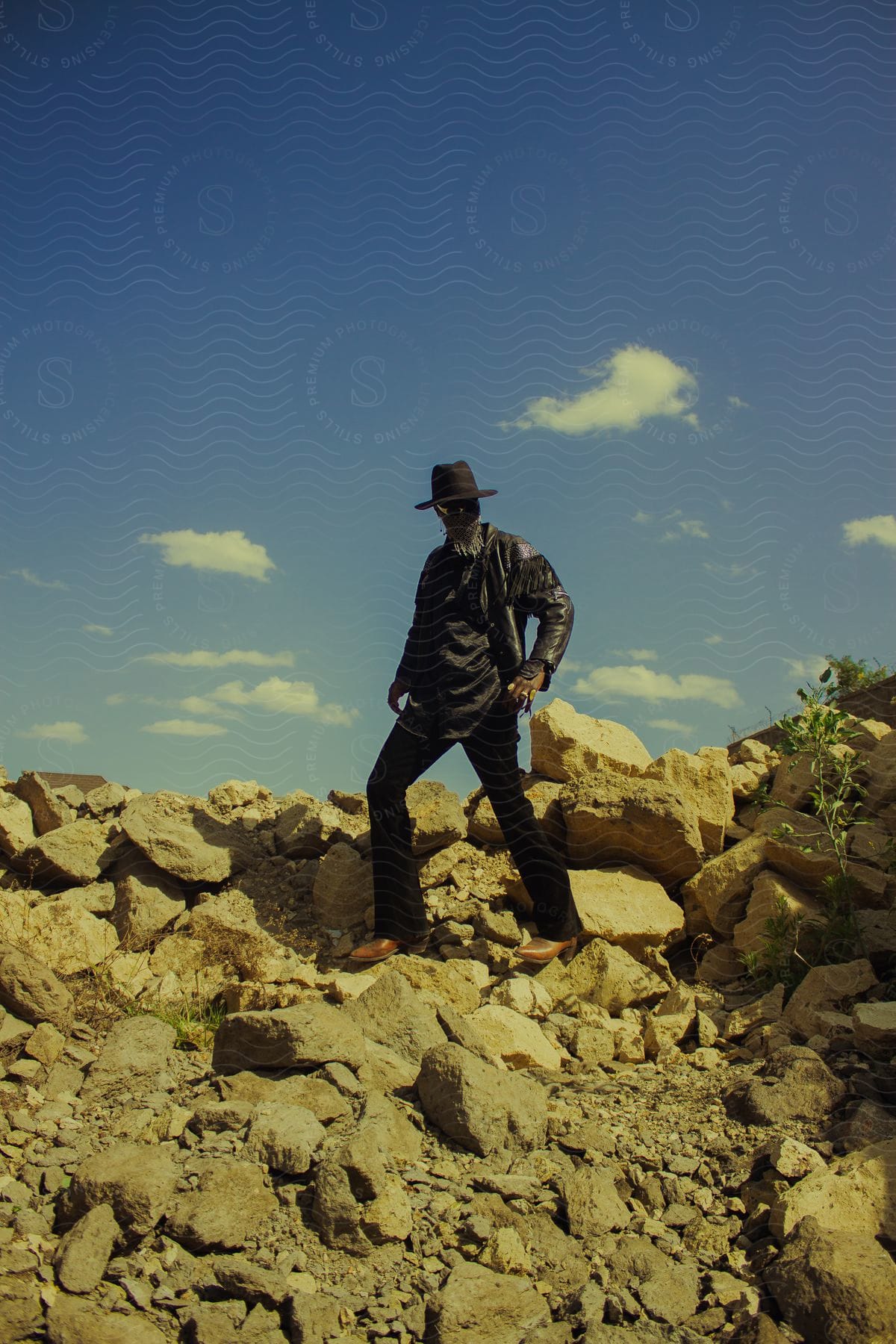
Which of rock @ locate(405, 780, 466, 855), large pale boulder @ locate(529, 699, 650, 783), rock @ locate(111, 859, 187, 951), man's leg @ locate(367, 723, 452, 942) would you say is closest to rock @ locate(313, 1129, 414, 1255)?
man's leg @ locate(367, 723, 452, 942)

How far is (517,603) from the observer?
18.1 feet

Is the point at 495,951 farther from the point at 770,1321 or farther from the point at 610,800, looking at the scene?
the point at 770,1321

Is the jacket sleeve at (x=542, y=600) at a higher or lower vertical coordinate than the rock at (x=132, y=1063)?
higher

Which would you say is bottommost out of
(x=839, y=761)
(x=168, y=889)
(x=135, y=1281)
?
(x=135, y=1281)

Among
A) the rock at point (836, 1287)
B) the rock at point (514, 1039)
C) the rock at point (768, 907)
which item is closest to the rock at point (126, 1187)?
the rock at point (514, 1039)

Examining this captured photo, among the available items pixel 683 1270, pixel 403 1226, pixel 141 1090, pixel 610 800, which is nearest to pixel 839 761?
pixel 610 800

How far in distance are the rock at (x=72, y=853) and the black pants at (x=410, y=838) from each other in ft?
5.72

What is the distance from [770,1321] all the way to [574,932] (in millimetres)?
2629

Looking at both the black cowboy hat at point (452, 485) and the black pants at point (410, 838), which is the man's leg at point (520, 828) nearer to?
the black pants at point (410, 838)

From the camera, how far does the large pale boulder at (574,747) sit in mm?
6535

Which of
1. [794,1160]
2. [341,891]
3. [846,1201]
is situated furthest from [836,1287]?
[341,891]

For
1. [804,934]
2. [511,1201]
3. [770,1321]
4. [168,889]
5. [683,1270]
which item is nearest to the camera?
[770,1321]

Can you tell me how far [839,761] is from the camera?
5270 mm

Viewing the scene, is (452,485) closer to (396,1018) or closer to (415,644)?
(415,644)
